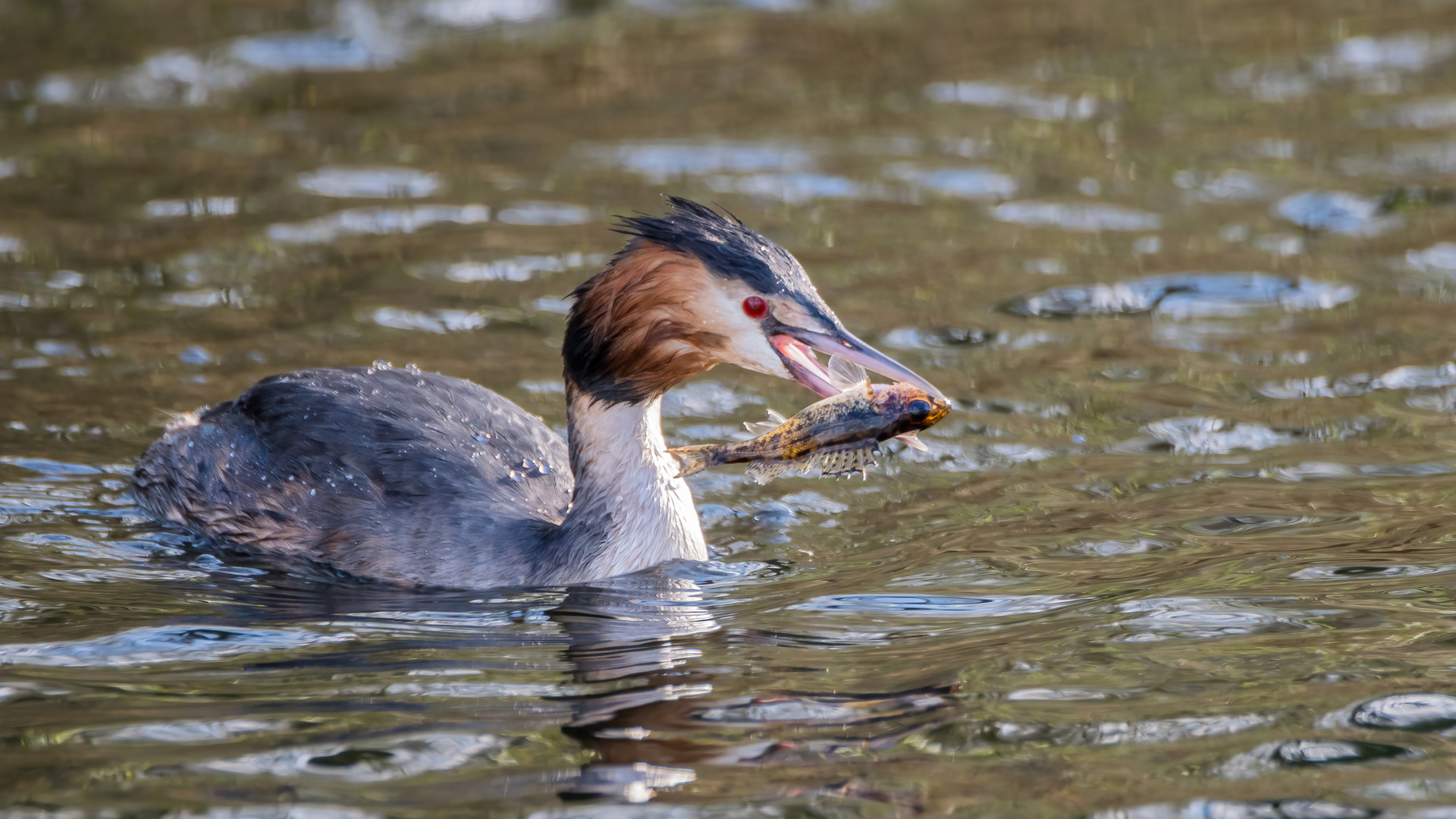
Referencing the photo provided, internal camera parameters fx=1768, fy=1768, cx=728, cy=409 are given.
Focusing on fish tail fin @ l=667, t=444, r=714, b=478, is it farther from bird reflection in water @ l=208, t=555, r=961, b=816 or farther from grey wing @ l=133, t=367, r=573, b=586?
grey wing @ l=133, t=367, r=573, b=586

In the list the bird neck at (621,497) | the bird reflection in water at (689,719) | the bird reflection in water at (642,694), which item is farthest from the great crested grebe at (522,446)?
the bird reflection in water at (689,719)

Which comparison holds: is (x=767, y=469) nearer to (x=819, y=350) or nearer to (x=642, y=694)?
(x=819, y=350)

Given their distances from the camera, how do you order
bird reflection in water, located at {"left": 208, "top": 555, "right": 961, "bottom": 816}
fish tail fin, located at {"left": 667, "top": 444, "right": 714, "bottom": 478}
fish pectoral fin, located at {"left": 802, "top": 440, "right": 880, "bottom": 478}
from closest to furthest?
bird reflection in water, located at {"left": 208, "top": 555, "right": 961, "bottom": 816} → fish pectoral fin, located at {"left": 802, "top": 440, "right": 880, "bottom": 478} → fish tail fin, located at {"left": 667, "top": 444, "right": 714, "bottom": 478}

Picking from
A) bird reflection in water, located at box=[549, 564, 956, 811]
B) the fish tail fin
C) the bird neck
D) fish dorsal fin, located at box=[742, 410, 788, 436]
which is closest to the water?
bird reflection in water, located at box=[549, 564, 956, 811]

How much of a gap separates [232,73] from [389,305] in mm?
4852

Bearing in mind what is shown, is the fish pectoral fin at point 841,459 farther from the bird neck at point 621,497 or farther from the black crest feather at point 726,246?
the bird neck at point 621,497

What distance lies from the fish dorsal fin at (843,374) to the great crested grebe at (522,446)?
0.12ft

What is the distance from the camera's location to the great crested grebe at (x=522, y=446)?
20.1 ft

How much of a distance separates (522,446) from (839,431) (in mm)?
1809

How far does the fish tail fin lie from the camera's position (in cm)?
616

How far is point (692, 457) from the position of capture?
6191 mm

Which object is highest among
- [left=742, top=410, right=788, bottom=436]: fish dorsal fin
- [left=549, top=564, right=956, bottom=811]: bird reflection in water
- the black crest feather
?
the black crest feather

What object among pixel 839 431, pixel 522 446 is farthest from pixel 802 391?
pixel 839 431

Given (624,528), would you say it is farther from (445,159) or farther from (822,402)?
(445,159)
